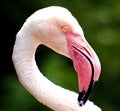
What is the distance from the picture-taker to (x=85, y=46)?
123 inches

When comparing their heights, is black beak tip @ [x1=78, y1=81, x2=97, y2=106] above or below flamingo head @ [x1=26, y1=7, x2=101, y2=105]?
below

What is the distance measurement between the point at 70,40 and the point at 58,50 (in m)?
0.08

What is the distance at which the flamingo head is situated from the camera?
3102mm

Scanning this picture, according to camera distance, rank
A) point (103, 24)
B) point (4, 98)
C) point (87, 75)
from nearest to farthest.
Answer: point (87, 75) → point (4, 98) → point (103, 24)

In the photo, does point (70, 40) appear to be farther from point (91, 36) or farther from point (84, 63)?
point (91, 36)

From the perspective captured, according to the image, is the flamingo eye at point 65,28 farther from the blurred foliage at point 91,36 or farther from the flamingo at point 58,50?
the blurred foliage at point 91,36

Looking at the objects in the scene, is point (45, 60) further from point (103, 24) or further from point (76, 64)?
point (76, 64)

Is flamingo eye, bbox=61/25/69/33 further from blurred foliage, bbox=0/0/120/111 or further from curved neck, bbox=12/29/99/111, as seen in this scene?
blurred foliage, bbox=0/0/120/111

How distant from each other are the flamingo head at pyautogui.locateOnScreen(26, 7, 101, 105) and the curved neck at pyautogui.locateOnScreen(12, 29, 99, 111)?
50 mm

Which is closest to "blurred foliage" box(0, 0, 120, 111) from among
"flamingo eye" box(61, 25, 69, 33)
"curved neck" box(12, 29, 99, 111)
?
"curved neck" box(12, 29, 99, 111)

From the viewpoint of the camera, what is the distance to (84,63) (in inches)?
123

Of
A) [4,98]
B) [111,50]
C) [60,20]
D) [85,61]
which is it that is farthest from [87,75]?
[111,50]

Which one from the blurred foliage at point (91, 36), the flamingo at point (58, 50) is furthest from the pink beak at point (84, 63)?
the blurred foliage at point (91, 36)

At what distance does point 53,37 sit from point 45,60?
2.33 meters
